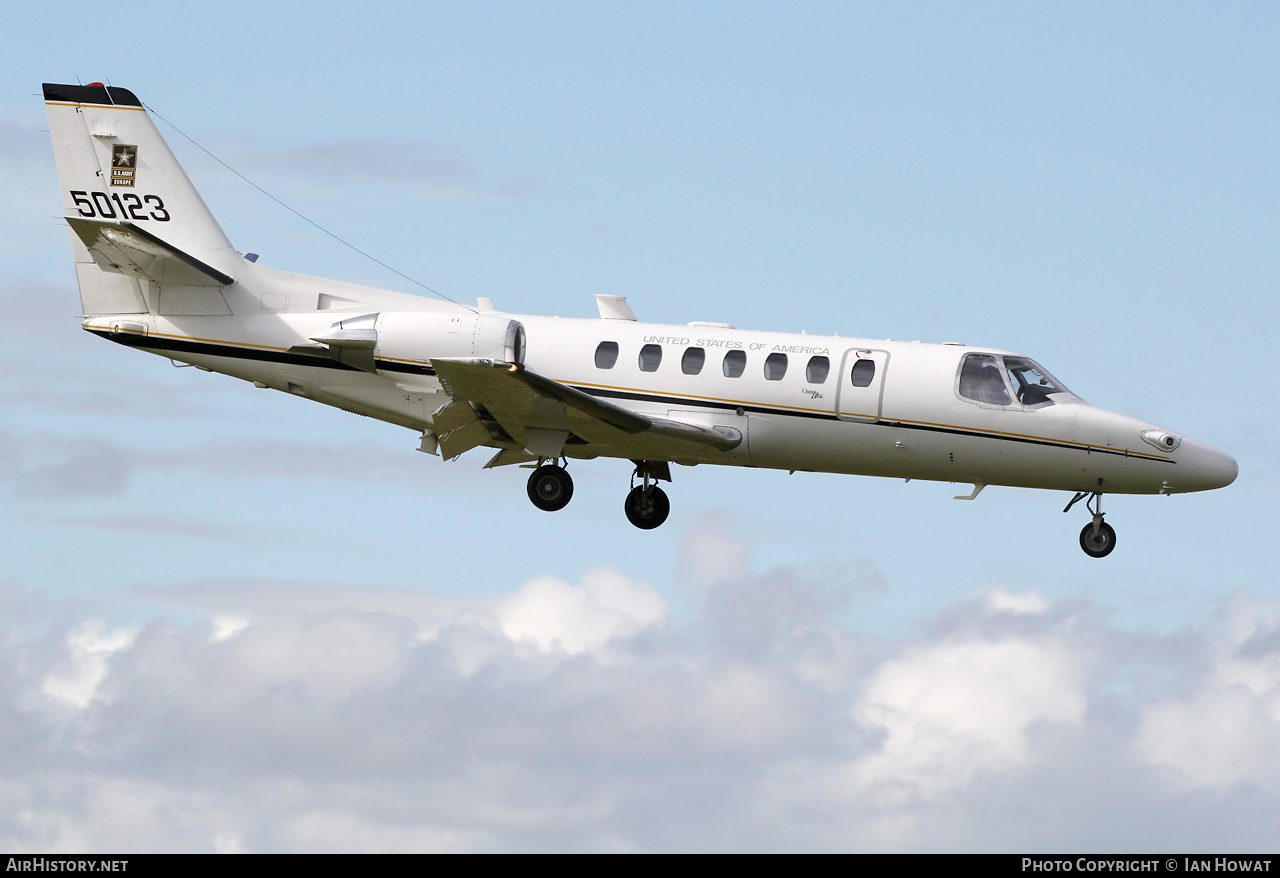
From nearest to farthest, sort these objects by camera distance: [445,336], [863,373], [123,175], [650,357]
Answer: [445,336] → [863,373] → [650,357] → [123,175]

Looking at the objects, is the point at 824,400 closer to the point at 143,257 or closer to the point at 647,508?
the point at 647,508

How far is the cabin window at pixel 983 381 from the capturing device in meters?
26.1

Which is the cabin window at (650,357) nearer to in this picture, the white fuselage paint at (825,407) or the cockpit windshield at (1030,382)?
the white fuselage paint at (825,407)

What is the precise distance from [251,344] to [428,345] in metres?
3.99

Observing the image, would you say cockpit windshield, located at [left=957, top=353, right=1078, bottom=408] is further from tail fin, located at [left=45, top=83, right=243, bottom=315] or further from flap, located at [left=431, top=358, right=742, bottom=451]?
tail fin, located at [left=45, top=83, right=243, bottom=315]

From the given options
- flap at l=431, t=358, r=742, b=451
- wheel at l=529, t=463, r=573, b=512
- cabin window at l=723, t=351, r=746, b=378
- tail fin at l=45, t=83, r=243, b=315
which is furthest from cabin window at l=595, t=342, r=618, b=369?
tail fin at l=45, t=83, r=243, b=315

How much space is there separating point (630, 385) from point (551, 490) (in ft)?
8.03

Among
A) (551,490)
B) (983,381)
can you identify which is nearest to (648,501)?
(551,490)

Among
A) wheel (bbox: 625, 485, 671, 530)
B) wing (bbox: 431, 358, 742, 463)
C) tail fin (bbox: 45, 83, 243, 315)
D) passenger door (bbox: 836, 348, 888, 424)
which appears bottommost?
wheel (bbox: 625, 485, 671, 530)

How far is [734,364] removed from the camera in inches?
1042

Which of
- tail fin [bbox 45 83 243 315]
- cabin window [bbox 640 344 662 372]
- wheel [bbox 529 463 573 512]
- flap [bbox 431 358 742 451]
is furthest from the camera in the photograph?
tail fin [bbox 45 83 243 315]

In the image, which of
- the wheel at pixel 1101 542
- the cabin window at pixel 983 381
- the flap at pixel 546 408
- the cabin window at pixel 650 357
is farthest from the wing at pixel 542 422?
the wheel at pixel 1101 542

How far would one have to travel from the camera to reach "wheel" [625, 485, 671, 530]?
29203mm

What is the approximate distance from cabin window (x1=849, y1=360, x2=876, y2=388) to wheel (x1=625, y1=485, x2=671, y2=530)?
4.88 metres
